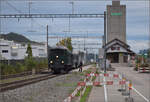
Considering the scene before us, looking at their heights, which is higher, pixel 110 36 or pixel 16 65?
pixel 110 36

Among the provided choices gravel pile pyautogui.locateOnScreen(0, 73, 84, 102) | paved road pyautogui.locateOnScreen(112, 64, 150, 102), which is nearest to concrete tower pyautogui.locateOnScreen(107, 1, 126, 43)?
paved road pyautogui.locateOnScreen(112, 64, 150, 102)

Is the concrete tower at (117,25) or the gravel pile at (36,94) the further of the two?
the concrete tower at (117,25)

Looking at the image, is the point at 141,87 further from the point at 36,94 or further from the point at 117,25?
the point at 117,25

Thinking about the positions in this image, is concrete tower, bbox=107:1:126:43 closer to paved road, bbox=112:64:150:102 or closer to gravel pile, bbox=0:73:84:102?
paved road, bbox=112:64:150:102

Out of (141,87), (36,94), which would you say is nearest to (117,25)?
(141,87)

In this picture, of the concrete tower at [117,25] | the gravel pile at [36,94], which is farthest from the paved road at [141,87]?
the concrete tower at [117,25]

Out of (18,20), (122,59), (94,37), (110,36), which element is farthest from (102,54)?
(110,36)

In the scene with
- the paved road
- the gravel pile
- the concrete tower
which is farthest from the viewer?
the concrete tower

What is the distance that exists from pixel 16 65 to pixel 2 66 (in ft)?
18.0

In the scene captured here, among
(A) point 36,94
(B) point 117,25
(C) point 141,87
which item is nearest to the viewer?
(A) point 36,94

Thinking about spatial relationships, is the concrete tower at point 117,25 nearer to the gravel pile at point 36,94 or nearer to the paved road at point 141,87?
the paved road at point 141,87

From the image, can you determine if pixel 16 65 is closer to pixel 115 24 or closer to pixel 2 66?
pixel 2 66

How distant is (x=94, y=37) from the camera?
71.3m

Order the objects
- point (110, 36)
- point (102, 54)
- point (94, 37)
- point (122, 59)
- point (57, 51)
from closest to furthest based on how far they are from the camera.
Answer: point (102, 54) → point (57, 51) → point (94, 37) → point (122, 59) → point (110, 36)
